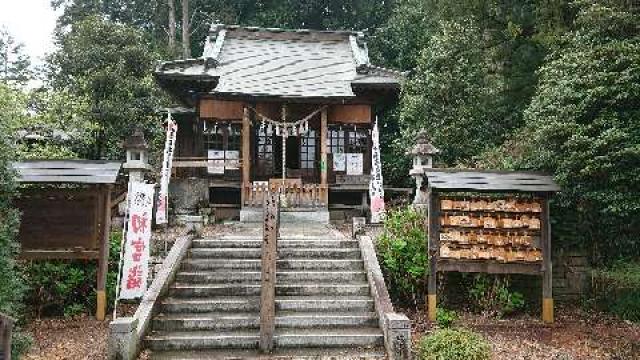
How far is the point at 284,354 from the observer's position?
26.7ft

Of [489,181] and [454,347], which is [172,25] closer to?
[489,181]

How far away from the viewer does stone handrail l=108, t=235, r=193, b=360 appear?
7508 mm

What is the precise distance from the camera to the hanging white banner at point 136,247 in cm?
952

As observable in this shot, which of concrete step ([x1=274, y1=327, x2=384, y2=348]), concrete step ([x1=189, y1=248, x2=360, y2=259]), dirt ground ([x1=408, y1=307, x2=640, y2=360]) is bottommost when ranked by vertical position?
dirt ground ([x1=408, y1=307, x2=640, y2=360])

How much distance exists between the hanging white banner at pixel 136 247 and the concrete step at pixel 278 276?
0.75 m

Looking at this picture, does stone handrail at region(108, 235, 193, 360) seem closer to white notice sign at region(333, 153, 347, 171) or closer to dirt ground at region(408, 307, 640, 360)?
dirt ground at region(408, 307, 640, 360)

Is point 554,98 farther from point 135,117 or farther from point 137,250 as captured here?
point 135,117

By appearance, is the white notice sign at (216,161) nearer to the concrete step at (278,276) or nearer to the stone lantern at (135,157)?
the stone lantern at (135,157)

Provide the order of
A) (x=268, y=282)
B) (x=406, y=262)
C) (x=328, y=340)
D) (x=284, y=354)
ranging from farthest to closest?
(x=406, y=262) < (x=328, y=340) < (x=284, y=354) < (x=268, y=282)

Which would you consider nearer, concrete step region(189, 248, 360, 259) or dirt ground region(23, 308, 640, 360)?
dirt ground region(23, 308, 640, 360)

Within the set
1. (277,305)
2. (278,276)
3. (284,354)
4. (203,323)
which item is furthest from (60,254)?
(284,354)

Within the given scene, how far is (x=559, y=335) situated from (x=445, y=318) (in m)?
2.00

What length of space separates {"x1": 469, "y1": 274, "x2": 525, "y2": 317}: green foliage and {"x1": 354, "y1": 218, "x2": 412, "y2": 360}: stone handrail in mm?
2038

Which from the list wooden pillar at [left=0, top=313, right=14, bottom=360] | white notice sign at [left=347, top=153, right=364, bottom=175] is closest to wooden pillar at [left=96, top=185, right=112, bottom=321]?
wooden pillar at [left=0, top=313, right=14, bottom=360]
